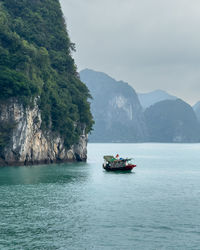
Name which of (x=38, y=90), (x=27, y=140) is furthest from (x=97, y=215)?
(x=38, y=90)

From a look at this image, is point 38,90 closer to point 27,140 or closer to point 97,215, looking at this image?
point 27,140

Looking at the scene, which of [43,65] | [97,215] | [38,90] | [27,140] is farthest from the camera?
[43,65]

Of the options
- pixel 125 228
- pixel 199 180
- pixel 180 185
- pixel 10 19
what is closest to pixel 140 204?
pixel 125 228

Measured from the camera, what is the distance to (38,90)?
66.0 m

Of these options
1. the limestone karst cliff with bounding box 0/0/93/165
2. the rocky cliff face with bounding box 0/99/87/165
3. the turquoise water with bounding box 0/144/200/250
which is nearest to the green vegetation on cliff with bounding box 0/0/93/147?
the limestone karst cliff with bounding box 0/0/93/165

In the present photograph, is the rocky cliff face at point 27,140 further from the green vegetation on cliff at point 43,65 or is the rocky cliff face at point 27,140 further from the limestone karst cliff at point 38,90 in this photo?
the green vegetation on cliff at point 43,65

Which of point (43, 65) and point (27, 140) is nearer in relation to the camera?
point (27, 140)

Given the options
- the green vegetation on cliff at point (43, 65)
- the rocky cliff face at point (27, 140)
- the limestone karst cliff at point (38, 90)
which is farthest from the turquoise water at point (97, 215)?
the green vegetation on cliff at point (43, 65)

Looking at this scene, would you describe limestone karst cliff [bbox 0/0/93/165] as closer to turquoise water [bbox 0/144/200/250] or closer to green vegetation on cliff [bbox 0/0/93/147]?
green vegetation on cliff [bbox 0/0/93/147]

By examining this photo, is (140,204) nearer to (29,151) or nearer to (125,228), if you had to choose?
(125,228)

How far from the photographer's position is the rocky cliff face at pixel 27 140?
6419 centimetres

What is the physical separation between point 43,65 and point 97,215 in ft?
163

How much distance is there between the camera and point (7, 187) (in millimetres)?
41750

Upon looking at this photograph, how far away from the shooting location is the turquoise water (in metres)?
21.6
